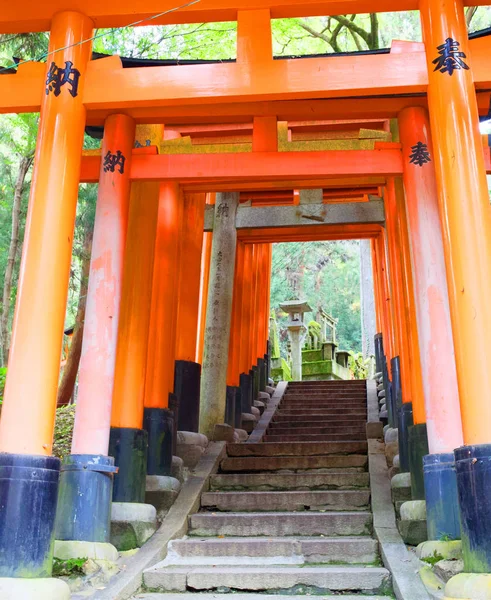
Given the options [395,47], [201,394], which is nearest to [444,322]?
[395,47]

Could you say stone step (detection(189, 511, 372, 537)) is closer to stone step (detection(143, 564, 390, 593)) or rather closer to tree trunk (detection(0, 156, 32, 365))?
stone step (detection(143, 564, 390, 593))

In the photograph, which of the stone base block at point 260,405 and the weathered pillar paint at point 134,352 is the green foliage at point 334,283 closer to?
the stone base block at point 260,405

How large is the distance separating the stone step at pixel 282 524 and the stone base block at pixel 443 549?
1054 millimetres

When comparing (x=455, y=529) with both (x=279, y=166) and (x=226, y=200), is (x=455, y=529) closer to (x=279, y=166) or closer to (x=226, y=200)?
(x=279, y=166)

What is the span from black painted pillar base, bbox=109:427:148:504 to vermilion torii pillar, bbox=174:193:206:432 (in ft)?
8.27

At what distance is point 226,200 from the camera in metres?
10.6

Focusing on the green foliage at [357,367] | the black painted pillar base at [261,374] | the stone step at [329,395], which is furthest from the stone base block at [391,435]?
the green foliage at [357,367]

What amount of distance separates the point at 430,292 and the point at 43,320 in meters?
3.09

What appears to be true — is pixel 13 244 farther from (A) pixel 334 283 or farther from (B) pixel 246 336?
(A) pixel 334 283

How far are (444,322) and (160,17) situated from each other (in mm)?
3396

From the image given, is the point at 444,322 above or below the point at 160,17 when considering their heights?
below

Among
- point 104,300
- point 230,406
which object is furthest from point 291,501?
point 230,406

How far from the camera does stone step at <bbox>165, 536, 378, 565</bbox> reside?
5.32 metres

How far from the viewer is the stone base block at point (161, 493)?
20.5 ft
